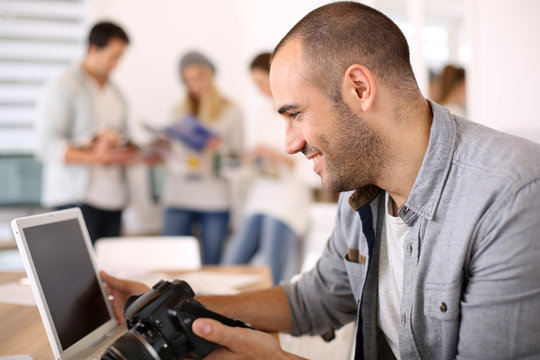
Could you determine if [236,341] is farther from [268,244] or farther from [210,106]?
[210,106]

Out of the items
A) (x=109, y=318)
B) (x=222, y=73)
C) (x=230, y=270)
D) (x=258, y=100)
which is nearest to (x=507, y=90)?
(x=258, y=100)

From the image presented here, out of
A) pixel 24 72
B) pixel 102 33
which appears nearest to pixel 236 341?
pixel 102 33

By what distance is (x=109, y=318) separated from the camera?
1.15 meters

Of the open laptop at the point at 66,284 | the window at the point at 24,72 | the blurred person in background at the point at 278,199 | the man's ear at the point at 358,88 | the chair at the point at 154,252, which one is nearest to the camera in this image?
the open laptop at the point at 66,284

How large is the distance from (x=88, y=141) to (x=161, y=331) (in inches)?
74.8

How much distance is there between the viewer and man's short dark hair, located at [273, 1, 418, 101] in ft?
3.53

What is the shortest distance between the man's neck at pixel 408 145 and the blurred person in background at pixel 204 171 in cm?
198

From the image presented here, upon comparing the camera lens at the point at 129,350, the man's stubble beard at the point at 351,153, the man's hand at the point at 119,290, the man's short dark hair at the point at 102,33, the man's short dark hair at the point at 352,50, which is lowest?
the man's hand at the point at 119,290

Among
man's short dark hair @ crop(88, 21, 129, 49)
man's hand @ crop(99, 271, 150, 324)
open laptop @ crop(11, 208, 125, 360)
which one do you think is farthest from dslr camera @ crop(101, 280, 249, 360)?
man's short dark hair @ crop(88, 21, 129, 49)

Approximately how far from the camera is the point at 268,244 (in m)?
3.10

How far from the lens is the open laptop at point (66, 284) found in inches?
37.2

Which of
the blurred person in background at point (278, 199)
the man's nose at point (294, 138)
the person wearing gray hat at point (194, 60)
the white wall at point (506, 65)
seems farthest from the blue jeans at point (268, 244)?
the man's nose at point (294, 138)

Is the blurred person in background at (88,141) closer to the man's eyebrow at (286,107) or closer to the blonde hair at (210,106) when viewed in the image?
the blonde hair at (210,106)

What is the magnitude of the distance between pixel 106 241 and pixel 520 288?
180 cm
